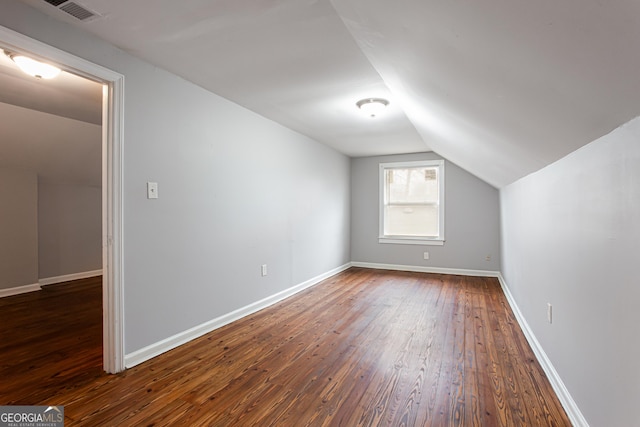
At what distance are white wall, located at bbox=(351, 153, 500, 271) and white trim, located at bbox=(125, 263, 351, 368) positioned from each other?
2270mm

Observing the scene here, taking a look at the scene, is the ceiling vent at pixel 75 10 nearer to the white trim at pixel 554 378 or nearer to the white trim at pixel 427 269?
the white trim at pixel 554 378

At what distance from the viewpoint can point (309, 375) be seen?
215 cm

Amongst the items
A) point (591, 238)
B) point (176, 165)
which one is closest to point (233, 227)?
point (176, 165)

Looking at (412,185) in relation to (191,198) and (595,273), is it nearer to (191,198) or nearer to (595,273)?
(191,198)

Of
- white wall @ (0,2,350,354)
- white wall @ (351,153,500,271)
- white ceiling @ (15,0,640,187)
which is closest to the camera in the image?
white ceiling @ (15,0,640,187)

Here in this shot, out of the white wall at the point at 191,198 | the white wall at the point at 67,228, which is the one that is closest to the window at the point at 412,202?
the white wall at the point at 191,198

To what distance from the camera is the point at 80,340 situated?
8.93ft

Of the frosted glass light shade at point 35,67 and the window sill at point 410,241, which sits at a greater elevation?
the frosted glass light shade at point 35,67

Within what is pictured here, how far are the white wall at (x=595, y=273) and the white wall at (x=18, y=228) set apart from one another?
20.6 ft

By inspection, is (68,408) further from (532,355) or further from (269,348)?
(532,355)

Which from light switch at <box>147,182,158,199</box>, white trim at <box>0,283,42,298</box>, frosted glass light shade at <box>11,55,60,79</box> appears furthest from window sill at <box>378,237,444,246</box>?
white trim at <box>0,283,42,298</box>

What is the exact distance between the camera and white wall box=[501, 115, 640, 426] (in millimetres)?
1100

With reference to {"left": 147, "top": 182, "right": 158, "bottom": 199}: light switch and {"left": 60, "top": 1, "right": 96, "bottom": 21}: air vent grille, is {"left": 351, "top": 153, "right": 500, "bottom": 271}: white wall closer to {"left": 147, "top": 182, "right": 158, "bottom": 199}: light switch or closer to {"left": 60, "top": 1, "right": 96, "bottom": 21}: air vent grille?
{"left": 147, "top": 182, "right": 158, "bottom": 199}: light switch

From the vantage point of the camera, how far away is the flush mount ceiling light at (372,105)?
311 cm
